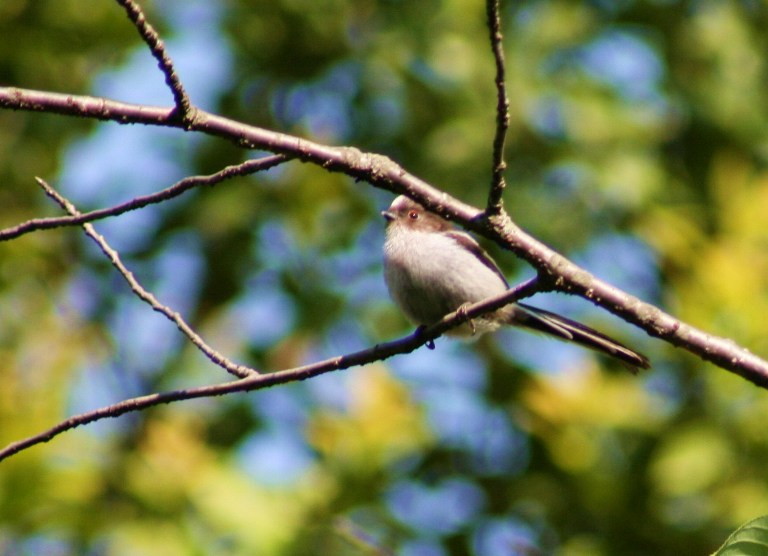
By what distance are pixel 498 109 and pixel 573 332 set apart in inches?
77.1

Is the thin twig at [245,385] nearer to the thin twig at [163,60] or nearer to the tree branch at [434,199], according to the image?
the tree branch at [434,199]

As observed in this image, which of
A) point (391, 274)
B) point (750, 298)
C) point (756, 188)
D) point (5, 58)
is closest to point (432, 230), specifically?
point (391, 274)

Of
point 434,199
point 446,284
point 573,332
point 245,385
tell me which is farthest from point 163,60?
point 446,284

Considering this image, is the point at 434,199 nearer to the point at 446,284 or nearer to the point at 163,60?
the point at 163,60

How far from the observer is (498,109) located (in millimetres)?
2539

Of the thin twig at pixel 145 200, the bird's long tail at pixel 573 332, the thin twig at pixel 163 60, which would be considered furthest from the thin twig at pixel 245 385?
the bird's long tail at pixel 573 332

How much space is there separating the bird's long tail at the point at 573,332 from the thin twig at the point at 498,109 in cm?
137

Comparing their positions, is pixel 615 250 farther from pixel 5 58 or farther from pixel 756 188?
pixel 5 58

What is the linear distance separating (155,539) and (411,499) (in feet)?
6.74

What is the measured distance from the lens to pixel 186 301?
26.5 feet

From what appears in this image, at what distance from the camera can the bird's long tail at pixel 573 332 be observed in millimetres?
3859

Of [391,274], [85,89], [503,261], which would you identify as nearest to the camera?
[391,274]

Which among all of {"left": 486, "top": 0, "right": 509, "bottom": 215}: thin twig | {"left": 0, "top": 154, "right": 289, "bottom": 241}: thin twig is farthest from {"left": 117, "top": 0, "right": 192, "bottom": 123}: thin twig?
{"left": 486, "top": 0, "right": 509, "bottom": 215}: thin twig

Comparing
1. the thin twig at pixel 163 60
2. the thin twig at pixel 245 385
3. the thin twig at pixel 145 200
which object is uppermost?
the thin twig at pixel 163 60
